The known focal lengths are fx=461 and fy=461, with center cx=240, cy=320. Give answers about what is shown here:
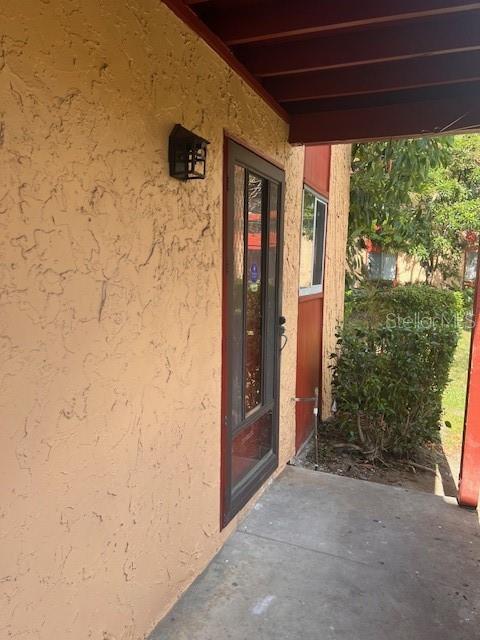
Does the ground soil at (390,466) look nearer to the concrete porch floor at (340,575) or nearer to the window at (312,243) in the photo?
Answer: the concrete porch floor at (340,575)

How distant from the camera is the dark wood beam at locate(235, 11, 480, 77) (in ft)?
6.93

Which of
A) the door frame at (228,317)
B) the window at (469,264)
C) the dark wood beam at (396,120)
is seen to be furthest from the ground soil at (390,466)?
the window at (469,264)

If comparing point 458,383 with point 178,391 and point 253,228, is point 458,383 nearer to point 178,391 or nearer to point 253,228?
point 253,228

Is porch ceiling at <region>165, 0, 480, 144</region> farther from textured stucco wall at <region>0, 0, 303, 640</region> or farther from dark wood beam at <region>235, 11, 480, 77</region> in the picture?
textured stucco wall at <region>0, 0, 303, 640</region>

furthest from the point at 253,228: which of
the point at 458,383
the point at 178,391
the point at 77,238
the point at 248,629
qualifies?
the point at 458,383

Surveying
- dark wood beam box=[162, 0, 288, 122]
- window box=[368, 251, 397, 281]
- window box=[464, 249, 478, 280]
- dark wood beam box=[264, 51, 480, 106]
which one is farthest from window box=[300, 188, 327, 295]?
window box=[464, 249, 478, 280]

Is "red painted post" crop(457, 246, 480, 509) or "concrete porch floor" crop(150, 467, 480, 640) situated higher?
"red painted post" crop(457, 246, 480, 509)

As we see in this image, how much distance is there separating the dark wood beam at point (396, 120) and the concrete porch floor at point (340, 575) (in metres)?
2.57

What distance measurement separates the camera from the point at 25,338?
1.31m

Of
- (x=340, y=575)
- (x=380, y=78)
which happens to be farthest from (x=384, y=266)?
(x=340, y=575)

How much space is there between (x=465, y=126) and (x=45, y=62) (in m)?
2.56

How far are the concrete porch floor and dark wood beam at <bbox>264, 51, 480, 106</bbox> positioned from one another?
272 cm

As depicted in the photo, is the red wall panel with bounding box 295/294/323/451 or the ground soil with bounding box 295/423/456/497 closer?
the ground soil with bounding box 295/423/456/497

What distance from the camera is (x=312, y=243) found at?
4676mm
